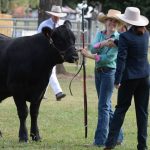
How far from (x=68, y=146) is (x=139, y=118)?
135cm

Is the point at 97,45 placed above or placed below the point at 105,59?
above

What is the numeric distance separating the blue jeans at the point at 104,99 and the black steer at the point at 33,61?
0.53m

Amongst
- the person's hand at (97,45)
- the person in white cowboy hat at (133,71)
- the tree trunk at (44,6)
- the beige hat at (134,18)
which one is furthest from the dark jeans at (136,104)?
the tree trunk at (44,6)

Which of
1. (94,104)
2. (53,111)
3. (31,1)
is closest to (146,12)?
(94,104)

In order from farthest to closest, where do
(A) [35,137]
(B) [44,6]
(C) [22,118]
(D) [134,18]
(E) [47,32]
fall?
(B) [44,6]
(A) [35,137]
(C) [22,118]
(E) [47,32]
(D) [134,18]

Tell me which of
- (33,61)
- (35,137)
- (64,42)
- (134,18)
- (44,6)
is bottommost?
(35,137)

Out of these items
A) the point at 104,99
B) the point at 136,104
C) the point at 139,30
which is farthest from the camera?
the point at 104,99

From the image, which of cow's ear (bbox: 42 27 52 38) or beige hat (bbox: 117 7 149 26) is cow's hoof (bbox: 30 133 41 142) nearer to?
cow's ear (bbox: 42 27 52 38)

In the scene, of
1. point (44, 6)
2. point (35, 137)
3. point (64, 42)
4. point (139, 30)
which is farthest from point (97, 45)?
point (44, 6)

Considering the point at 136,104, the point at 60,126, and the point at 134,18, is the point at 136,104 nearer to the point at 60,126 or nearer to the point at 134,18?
the point at 134,18

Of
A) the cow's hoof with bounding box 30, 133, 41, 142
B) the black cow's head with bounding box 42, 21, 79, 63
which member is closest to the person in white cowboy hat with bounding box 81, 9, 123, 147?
the black cow's head with bounding box 42, 21, 79, 63

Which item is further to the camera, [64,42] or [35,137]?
[35,137]

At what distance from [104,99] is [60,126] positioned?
99.5 inches

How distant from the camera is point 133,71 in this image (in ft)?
26.9
